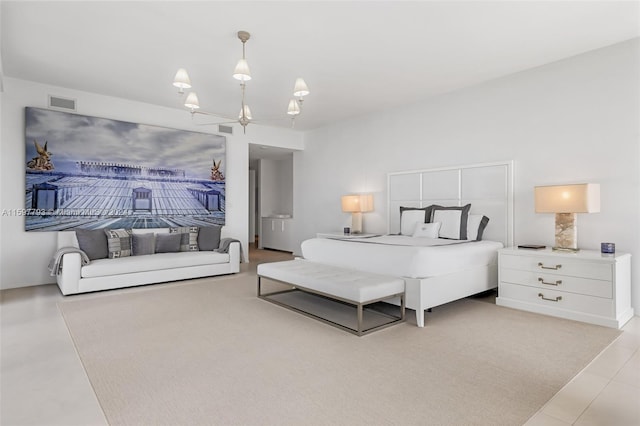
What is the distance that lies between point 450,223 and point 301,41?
9.69 feet

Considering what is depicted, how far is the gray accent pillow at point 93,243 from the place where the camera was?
4684 millimetres

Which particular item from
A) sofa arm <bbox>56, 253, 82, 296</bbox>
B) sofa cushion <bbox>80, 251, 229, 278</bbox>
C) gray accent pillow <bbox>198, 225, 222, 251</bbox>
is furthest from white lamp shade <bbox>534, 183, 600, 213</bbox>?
sofa arm <bbox>56, 253, 82, 296</bbox>

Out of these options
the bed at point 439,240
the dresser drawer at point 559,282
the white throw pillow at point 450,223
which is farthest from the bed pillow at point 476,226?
the dresser drawer at point 559,282

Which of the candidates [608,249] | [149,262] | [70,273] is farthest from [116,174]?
[608,249]

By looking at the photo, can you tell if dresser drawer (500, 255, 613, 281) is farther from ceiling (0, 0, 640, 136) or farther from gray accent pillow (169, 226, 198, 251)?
gray accent pillow (169, 226, 198, 251)

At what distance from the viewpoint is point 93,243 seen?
4738 mm

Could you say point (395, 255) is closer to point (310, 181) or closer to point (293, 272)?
point (293, 272)

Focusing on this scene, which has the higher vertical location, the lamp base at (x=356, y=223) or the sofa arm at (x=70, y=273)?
the lamp base at (x=356, y=223)

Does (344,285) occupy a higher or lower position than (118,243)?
lower

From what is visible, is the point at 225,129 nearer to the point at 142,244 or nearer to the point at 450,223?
the point at 142,244

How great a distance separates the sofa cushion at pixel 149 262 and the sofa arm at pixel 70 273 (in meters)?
0.08

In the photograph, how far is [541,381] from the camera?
2162 mm

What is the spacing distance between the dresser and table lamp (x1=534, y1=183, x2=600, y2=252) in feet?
0.55

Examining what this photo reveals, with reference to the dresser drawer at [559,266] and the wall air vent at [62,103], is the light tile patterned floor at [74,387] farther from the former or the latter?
the wall air vent at [62,103]
